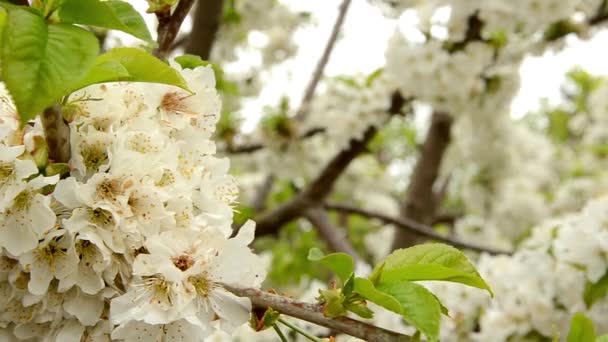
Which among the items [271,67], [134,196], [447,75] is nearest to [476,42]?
[447,75]

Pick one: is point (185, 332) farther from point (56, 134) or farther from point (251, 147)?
point (251, 147)

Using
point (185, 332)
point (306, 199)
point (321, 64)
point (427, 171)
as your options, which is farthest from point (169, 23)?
point (427, 171)

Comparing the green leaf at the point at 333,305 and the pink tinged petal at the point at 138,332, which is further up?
the green leaf at the point at 333,305

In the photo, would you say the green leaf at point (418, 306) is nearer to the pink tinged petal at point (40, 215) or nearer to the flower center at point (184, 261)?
the flower center at point (184, 261)

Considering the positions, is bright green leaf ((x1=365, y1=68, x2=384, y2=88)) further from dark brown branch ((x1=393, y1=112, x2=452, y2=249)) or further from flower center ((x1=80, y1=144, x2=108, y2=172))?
flower center ((x1=80, y1=144, x2=108, y2=172))

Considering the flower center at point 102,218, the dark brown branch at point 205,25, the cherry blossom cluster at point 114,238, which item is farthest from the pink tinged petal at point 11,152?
the dark brown branch at point 205,25

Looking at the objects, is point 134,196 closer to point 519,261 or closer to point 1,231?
point 1,231

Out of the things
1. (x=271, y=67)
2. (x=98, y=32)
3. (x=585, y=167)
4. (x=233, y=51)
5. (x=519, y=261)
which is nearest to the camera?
(x=519, y=261)
